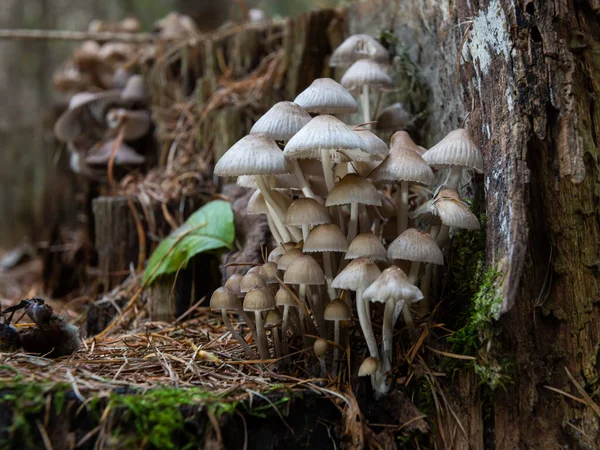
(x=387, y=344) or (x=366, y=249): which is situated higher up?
(x=366, y=249)

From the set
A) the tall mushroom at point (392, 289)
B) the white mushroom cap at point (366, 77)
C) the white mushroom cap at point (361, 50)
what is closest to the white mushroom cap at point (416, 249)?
the tall mushroom at point (392, 289)

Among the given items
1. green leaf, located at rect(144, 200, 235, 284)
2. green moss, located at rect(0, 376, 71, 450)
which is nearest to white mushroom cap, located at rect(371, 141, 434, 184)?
green leaf, located at rect(144, 200, 235, 284)

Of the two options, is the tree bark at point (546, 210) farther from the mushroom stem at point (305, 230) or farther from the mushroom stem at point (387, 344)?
the mushroom stem at point (305, 230)

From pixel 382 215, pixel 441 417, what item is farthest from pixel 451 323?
pixel 382 215

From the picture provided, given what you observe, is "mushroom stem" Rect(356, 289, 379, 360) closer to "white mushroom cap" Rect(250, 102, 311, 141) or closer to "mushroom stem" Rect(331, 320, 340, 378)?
"mushroom stem" Rect(331, 320, 340, 378)

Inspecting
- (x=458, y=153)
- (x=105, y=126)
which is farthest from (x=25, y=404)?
(x=105, y=126)

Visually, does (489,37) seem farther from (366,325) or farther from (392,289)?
(366,325)
